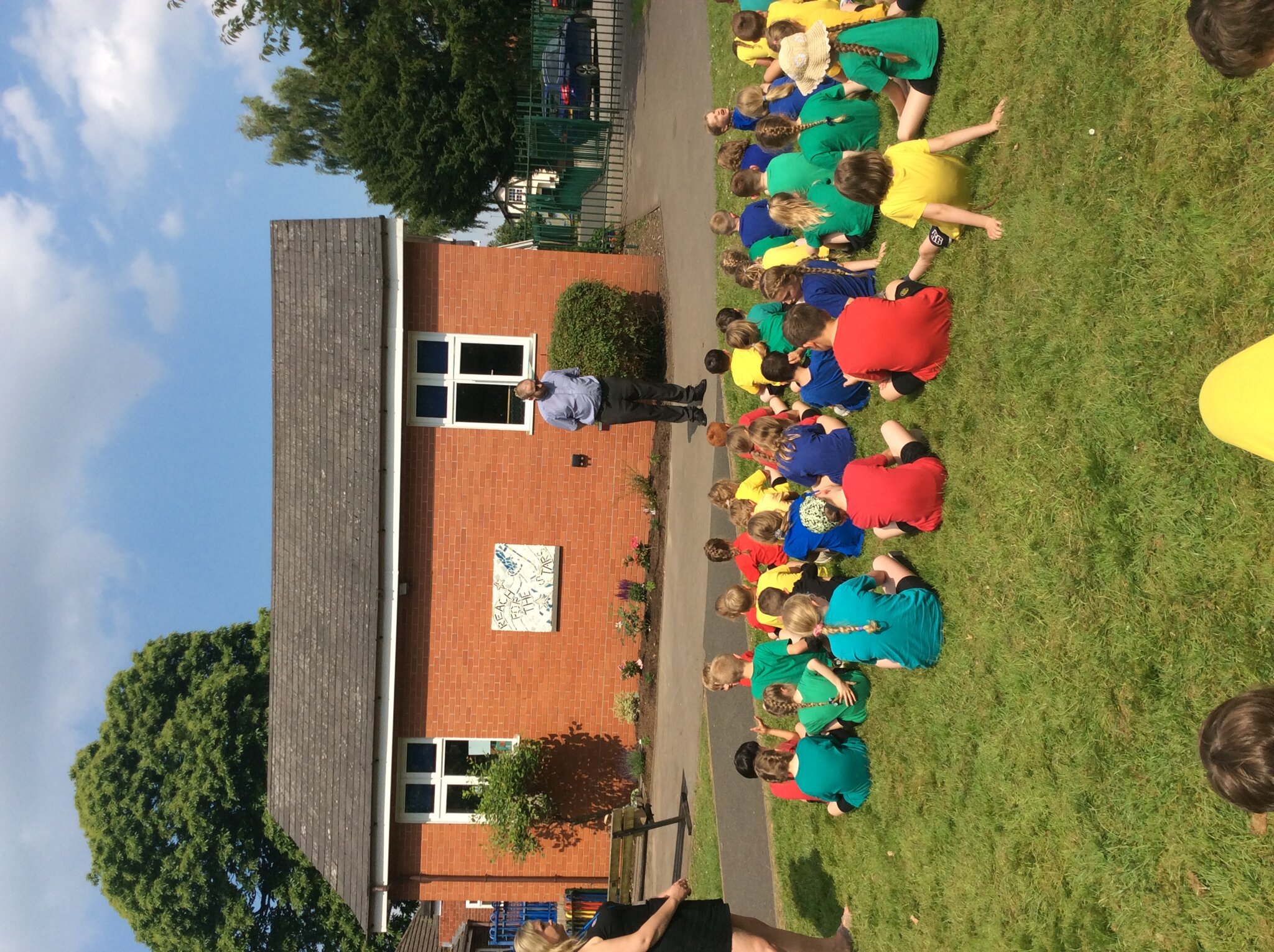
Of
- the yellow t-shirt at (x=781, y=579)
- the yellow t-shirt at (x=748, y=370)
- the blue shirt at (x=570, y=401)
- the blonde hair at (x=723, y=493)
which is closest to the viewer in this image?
the yellow t-shirt at (x=781, y=579)

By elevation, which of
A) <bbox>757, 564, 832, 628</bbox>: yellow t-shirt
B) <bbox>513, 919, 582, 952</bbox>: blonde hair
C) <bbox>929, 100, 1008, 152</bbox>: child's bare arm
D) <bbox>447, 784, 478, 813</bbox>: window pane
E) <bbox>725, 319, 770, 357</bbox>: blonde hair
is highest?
<bbox>929, 100, 1008, 152</bbox>: child's bare arm

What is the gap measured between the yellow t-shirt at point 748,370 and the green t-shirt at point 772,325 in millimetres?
251

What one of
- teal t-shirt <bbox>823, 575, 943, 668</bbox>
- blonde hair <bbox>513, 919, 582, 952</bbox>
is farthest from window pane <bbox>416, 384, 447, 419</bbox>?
blonde hair <bbox>513, 919, 582, 952</bbox>

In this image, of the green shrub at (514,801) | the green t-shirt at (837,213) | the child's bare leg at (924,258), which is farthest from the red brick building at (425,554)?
the child's bare leg at (924,258)

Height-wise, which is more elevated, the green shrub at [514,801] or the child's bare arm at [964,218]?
the child's bare arm at [964,218]

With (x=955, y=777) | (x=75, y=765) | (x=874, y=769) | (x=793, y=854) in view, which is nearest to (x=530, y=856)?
(x=793, y=854)

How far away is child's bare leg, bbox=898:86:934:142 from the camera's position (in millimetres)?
7105

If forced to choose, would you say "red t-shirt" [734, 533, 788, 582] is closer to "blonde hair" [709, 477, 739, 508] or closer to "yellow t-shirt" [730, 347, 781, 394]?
"blonde hair" [709, 477, 739, 508]

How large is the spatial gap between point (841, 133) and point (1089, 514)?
4.35m

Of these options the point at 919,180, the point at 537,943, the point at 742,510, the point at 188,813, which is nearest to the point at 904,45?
the point at 919,180

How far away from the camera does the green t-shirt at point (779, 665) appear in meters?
7.82

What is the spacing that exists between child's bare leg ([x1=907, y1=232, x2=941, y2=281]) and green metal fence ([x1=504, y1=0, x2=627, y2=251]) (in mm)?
A: 11453

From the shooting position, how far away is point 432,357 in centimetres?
1316

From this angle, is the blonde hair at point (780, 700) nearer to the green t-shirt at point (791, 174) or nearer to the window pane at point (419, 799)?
the green t-shirt at point (791, 174)
